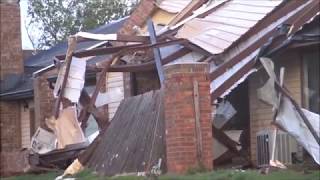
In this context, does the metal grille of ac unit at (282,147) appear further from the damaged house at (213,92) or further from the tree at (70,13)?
the tree at (70,13)

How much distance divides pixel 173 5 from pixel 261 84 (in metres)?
5.08

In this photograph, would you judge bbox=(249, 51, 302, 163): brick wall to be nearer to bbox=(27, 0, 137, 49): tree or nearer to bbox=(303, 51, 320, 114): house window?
bbox=(303, 51, 320, 114): house window

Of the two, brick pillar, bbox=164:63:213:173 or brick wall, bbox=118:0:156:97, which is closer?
brick pillar, bbox=164:63:213:173

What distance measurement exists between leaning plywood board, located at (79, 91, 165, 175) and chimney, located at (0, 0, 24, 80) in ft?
36.0

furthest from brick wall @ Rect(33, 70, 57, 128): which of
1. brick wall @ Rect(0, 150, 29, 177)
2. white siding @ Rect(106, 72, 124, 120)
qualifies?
white siding @ Rect(106, 72, 124, 120)

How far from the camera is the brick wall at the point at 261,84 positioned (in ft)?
45.1

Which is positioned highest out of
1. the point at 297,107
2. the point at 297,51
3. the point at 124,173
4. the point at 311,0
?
the point at 311,0

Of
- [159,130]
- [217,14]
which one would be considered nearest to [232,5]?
[217,14]

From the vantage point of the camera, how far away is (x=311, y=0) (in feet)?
45.3

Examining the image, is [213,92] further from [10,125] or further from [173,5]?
[10,125]

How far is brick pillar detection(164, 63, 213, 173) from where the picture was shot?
470 inches

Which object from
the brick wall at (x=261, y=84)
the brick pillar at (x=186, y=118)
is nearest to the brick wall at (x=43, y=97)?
the brick wall at (x=261, y=84)

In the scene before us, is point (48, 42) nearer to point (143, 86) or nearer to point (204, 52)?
point (143, 86)

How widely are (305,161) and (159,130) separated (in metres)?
2.54
